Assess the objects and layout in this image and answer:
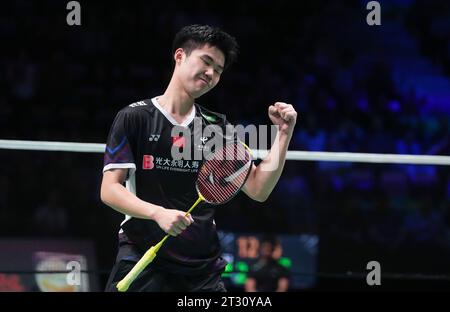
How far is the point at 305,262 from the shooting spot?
5.01m

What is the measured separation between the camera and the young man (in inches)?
99.5

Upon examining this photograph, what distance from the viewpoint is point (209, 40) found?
262 cm

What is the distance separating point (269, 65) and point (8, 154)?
2091 mm

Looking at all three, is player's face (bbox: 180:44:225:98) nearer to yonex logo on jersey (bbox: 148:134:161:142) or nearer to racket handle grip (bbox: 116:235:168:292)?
yonex logo on jersey (bbox: 148:134:161:142)

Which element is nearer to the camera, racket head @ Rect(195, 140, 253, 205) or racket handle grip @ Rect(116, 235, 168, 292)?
racket handle grip @ Rect(116, 235, 168, 292)

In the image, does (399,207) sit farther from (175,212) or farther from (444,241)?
(175,212)

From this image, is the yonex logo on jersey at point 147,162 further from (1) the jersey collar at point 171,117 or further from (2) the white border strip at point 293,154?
(2) the white border strip at point 293,154

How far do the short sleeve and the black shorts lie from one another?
0.84ft

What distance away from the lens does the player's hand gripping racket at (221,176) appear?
8.32 feet

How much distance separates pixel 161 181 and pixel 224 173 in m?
0.20

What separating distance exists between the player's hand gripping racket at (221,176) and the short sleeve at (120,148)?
22 centimetres

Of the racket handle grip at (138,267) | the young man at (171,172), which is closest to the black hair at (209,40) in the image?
the young man at (171,172)

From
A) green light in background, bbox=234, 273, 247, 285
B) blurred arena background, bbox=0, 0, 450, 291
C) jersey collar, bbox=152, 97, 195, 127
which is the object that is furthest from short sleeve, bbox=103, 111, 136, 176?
green light in background, bbox=234, 273, 247, 285
